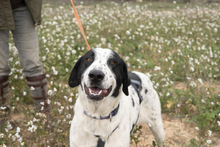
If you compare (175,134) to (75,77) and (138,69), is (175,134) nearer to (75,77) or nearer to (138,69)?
(75,77)

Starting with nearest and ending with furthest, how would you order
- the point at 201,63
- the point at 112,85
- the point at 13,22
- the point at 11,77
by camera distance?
the point at 112,85 → the point at 13,22 → the point at 11,77 → the point at 201,63

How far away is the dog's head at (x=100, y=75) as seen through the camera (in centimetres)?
265

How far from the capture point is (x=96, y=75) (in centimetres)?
261

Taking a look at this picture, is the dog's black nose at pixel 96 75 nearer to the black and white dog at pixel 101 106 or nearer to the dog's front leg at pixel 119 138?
the black and white dog at pixel 101 106

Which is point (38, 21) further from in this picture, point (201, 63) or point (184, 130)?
point (201, 63)

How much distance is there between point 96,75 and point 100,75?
0.04 meters

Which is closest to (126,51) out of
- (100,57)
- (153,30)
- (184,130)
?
(153,30)

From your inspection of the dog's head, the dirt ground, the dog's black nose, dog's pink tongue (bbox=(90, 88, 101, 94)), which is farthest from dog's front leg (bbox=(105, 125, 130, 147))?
the dirt ground

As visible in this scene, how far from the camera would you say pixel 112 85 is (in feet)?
9.30

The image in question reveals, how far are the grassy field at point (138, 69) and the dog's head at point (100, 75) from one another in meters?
1.00

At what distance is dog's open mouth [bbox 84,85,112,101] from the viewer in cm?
266

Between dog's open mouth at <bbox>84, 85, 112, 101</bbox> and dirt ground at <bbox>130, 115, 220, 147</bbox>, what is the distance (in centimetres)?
192

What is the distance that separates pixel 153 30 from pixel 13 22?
23.3 feet

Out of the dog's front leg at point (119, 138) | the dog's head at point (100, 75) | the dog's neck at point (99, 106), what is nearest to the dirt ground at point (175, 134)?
the dog's front leg at point (119, 138)
